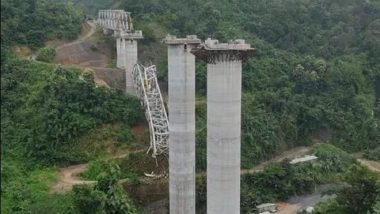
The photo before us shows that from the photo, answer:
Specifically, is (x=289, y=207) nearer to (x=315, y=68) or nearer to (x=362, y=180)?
(x=362, y=180)

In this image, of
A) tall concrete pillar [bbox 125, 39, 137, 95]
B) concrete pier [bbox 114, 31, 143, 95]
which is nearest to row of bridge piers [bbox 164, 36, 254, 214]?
tall concrete pillar [bbox 125, 39, 137, 95]

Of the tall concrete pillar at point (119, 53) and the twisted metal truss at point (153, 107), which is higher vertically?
the tall concrete pillar at point (119, 53)

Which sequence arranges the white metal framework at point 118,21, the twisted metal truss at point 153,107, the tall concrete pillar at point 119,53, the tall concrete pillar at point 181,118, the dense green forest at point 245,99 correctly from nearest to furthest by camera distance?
the tall concrete pillar at point 181,118
the dense green forest at point 245,99
the twisted metal truss at point 153,107
the tall concrete pillar at point 119,53
the white metal framework at point 118,21

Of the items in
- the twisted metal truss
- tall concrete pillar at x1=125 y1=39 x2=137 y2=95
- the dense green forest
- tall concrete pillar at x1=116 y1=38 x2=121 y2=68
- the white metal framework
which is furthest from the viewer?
the white metal framework

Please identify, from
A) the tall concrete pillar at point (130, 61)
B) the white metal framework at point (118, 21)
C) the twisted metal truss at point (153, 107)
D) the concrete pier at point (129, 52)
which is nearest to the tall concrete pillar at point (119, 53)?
the concrete pier at point (129, 52)

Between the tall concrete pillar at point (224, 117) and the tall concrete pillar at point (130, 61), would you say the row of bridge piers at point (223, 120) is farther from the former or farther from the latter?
the tall concrete pillar at point (130, 61)

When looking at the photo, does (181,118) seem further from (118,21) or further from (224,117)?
(118,21)

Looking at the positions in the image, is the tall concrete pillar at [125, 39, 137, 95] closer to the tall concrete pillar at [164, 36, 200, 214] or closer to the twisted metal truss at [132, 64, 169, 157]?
the twisted metal truss at [132, 64, 169, 157]
